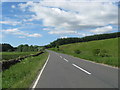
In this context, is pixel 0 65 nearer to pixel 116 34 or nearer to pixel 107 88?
pixel 107 88

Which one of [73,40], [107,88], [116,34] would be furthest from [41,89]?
[73,40]

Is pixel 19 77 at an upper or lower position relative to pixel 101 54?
lower

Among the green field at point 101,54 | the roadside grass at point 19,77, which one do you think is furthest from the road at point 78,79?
the green field at point 101,54

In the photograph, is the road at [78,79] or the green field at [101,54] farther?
the green field at [101,54]

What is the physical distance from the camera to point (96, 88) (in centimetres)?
671

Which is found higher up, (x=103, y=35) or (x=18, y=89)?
(x=103, y=35)

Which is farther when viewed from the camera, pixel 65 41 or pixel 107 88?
pixel 65 41

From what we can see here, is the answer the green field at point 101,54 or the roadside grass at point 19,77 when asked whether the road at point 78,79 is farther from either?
the green field at point 101,54

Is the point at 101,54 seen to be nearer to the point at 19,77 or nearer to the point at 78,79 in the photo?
the point at 19,77

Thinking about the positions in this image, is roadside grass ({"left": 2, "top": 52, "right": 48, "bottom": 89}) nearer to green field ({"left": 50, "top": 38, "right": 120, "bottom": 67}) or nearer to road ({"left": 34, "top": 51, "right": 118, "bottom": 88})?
road ({"left": 34, "top": 51, "right": 118, "bottom": 88})

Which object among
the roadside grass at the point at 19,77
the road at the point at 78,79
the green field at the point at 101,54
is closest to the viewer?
Answer: the road at the point at 78,79

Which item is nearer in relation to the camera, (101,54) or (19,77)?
(19,77)

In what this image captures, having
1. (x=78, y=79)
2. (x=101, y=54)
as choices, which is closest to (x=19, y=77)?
(x=78, y=79)

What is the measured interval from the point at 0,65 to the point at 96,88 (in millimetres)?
10519
